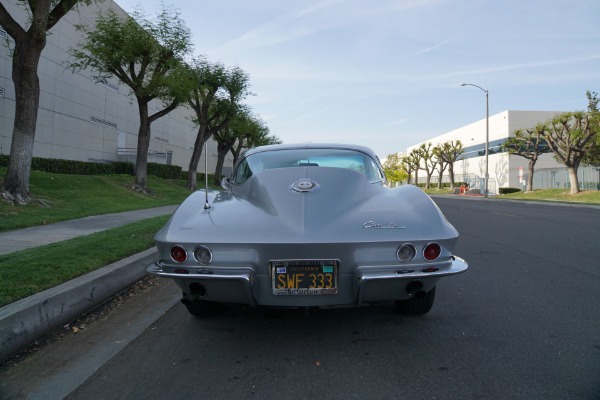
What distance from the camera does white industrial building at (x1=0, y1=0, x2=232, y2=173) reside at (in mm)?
20547

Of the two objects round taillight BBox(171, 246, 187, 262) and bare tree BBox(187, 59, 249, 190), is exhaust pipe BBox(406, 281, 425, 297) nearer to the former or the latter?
round taillight BBox(171, 246, 187, 262)

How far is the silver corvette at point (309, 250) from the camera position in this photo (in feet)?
9.56

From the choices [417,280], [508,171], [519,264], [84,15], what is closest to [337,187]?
[417,280]

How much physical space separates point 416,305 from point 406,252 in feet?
3.60

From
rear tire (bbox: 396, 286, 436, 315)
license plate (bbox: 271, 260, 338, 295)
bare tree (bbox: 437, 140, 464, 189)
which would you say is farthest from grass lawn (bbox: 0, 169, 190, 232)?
bare tree (bbox: 437, 140, 464, 189)

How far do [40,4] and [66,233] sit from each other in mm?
6735

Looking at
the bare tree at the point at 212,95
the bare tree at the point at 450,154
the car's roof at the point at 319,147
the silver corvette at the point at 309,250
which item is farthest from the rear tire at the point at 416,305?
the bare tree at the point at 450,154

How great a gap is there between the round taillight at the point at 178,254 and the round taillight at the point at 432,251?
1669mm

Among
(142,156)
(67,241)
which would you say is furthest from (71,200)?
(67,241)

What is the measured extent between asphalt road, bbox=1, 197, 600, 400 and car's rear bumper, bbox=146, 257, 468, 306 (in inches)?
17.5

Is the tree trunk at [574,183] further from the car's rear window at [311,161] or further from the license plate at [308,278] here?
the license plate at [308,278]

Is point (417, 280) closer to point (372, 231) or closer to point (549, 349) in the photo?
point (372, 231)

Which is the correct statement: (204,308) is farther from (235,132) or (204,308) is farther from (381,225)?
(235,132)

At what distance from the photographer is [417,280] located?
119 inches
